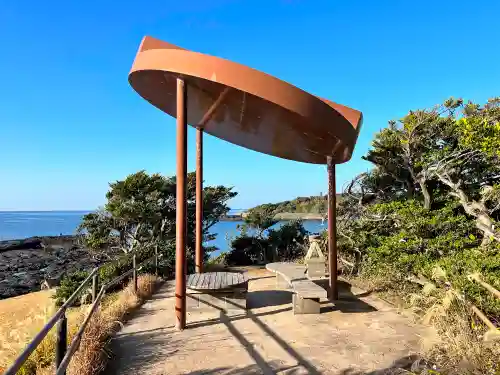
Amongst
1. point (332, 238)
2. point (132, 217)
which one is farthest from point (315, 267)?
point (132, 217)

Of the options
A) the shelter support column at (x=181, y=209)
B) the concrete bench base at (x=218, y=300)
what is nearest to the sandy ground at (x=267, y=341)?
the concrete bench base at (x=218, y=300)

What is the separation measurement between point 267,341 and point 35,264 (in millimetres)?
24658

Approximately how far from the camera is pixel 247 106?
4.89 meters

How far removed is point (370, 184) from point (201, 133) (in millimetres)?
4797

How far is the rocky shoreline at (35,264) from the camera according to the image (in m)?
16.5

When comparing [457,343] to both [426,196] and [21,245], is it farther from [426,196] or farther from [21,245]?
[21,245]

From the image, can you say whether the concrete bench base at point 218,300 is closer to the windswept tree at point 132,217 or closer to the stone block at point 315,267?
the stone block at point 315,267

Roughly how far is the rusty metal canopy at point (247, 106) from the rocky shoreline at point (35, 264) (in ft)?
24.7

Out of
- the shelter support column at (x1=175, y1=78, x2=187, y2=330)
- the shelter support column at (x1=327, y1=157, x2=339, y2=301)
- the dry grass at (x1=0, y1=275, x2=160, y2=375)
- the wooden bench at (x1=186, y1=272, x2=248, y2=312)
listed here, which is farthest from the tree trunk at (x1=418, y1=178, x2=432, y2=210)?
the dry grass at (x1=0, y1=275, x2=160, y2=375)

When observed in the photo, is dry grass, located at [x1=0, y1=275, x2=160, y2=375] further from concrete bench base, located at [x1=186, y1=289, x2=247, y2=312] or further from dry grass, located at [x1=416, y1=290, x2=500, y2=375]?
dry grass, located at [x1=416, y1=290, x2=500, y2=375]

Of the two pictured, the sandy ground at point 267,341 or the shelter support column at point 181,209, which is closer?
the sandy ground at point 267,341

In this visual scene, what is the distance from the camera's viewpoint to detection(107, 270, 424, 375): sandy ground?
10.7 ft

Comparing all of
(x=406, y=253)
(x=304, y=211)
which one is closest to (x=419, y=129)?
(x=406, y=253)

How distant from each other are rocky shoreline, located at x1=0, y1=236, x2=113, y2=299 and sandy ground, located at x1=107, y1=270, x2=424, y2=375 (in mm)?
7996
